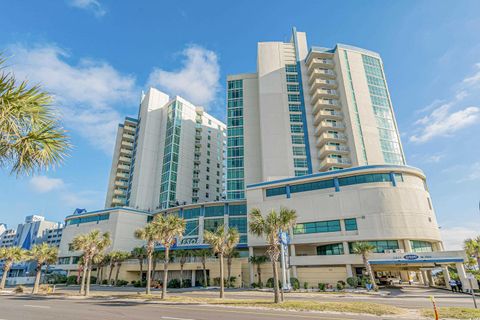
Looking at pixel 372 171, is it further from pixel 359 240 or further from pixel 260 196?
pixel 260 196

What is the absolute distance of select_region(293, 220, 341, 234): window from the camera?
48719 mm

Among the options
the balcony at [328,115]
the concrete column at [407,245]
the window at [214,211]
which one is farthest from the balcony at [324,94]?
the concrete column at [407,245]

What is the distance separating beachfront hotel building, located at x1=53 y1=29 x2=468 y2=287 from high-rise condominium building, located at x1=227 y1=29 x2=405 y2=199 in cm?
30

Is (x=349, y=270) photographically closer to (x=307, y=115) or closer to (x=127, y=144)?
(x=307, y=115)

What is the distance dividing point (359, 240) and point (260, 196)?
20256 millimetres

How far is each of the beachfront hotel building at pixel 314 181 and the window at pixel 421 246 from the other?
23cm

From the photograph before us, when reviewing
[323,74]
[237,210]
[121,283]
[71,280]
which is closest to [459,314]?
[237,210]

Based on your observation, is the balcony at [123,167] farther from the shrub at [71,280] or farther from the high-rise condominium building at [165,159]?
the shrub at [71,280]

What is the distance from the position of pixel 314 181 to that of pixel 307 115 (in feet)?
92.8

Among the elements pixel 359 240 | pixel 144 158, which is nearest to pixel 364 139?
pixel 359 240

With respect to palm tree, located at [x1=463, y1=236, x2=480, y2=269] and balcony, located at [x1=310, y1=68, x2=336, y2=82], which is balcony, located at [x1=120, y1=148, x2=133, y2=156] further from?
palm tree, located at [x1=463, y1=236, x2=480, y2=269]

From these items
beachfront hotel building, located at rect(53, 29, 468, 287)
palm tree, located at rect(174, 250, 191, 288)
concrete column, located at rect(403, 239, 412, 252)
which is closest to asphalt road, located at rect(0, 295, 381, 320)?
beachfront hotel building, located at rect(53, 29, 468, 287)

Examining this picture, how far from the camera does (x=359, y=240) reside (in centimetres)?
4578

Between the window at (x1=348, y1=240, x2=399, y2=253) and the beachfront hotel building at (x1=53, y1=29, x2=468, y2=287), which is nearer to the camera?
the window at (x1=348, y1=240, x2=399, y2=253)
